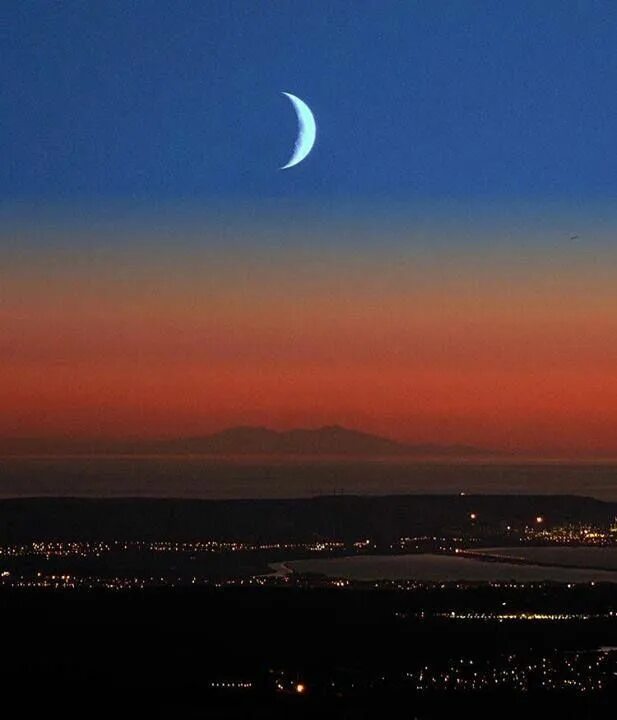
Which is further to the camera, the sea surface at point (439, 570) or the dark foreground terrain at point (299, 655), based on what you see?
the sea surface at point (439, 570)

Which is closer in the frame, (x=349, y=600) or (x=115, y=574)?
(x=349, y=600)

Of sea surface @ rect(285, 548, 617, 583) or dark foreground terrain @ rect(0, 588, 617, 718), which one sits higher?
sea surface @ rect(285, 548, 617, 583)

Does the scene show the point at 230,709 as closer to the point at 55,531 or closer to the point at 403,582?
the point at 403,582

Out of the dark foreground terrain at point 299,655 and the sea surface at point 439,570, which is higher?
the sea surface at point 439,570

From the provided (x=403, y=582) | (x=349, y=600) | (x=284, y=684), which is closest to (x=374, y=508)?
(x=403, y=582)

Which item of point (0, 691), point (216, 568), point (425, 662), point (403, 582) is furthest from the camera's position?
point (216, 568)
